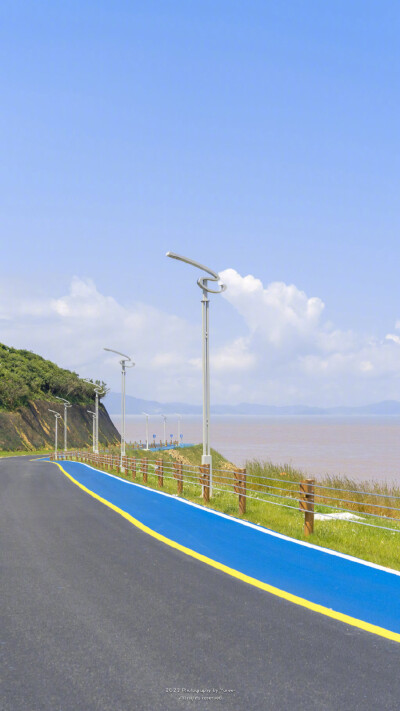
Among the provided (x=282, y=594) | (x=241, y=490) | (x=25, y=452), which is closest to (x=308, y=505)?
(x=241, y=490)

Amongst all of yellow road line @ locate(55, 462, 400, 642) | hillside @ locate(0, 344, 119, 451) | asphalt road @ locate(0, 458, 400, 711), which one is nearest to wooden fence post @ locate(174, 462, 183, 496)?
yellow road line @ locate(55, 462, 400, 642)

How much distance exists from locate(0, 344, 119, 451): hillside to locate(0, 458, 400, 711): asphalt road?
88.3 metres

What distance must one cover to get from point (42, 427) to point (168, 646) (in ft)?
337

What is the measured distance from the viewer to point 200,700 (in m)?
4.40

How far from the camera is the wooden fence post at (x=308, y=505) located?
11.2 m

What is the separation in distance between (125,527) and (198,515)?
236 centimetres

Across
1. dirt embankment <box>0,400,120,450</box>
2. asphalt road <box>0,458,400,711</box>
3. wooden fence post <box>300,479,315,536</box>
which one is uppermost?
dirt embankment <box>0,400,120,450</box>

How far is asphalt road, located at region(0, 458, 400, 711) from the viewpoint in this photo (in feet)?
14.6

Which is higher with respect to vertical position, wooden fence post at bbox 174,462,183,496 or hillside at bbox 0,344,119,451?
hillside at bbox 0,344,119,451

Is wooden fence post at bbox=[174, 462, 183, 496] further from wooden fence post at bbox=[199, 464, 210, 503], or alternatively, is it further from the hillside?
the hillside

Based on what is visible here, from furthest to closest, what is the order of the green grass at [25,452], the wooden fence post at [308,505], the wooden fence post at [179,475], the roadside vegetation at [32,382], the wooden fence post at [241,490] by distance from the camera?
the roadside vegetation at [32,382] → the green grass at [25,452] → the wooden fence post at [179,475] → the wooden fence post at [241,490] → the wooden fence post at [308,505]

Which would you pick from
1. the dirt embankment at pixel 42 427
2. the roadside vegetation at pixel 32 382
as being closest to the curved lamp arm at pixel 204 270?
the dirt embankment at pixel 42 427

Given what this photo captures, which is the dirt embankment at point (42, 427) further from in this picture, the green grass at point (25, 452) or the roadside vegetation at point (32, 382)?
the roadside vegetation at point (32, 382)

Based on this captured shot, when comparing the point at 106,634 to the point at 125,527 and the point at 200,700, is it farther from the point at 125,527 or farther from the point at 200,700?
the point at 125,527
